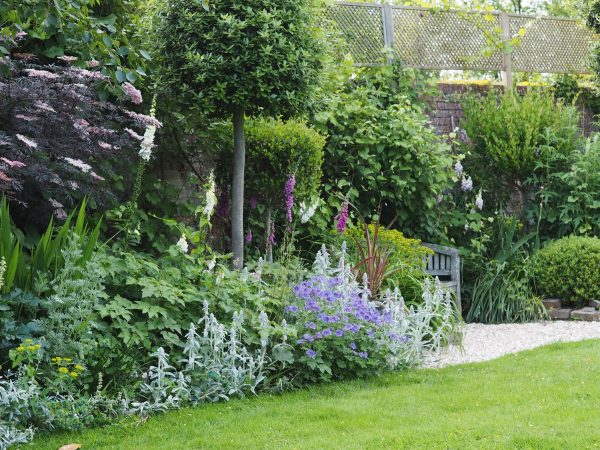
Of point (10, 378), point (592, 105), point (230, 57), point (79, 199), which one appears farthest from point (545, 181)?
point (10, 378)

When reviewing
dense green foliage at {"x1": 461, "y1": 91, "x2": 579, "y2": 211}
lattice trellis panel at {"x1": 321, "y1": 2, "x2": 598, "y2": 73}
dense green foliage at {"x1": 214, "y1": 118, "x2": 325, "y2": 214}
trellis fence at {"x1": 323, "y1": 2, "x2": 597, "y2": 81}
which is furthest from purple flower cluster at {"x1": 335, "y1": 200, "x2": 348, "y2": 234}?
dense green foliage at {"x1": 461, "y1": 91, "x2": 579, "y2": 211}

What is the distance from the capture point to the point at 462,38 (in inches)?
392

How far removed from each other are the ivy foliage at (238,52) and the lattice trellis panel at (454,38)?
8.93ft

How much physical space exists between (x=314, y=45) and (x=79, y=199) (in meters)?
1.94

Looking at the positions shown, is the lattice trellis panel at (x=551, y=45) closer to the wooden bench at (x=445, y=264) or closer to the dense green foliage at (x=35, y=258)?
the wooden bench at (x=445, y=264)

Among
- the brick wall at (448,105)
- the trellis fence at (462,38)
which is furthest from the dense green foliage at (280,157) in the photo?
the brick wall at (448,105)

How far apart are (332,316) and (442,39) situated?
582 cm

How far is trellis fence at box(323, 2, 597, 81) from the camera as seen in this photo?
9.25 m

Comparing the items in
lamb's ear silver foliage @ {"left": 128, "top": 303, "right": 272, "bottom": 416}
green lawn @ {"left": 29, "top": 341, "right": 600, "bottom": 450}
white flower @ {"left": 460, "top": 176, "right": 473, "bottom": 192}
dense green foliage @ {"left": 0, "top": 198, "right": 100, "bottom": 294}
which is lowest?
green lawn @ {"left": 29, "top": 341, "right": 600, "bottom": 450}

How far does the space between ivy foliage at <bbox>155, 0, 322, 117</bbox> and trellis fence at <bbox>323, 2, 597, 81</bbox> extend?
123 inches

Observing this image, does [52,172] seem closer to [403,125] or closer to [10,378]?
[10,378]

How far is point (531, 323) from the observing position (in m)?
7.54

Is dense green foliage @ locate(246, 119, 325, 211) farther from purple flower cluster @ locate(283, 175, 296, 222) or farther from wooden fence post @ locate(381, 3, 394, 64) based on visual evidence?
wooden fence post @ locate(381, 3, 394, 64)

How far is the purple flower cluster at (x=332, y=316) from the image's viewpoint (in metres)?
4.83
